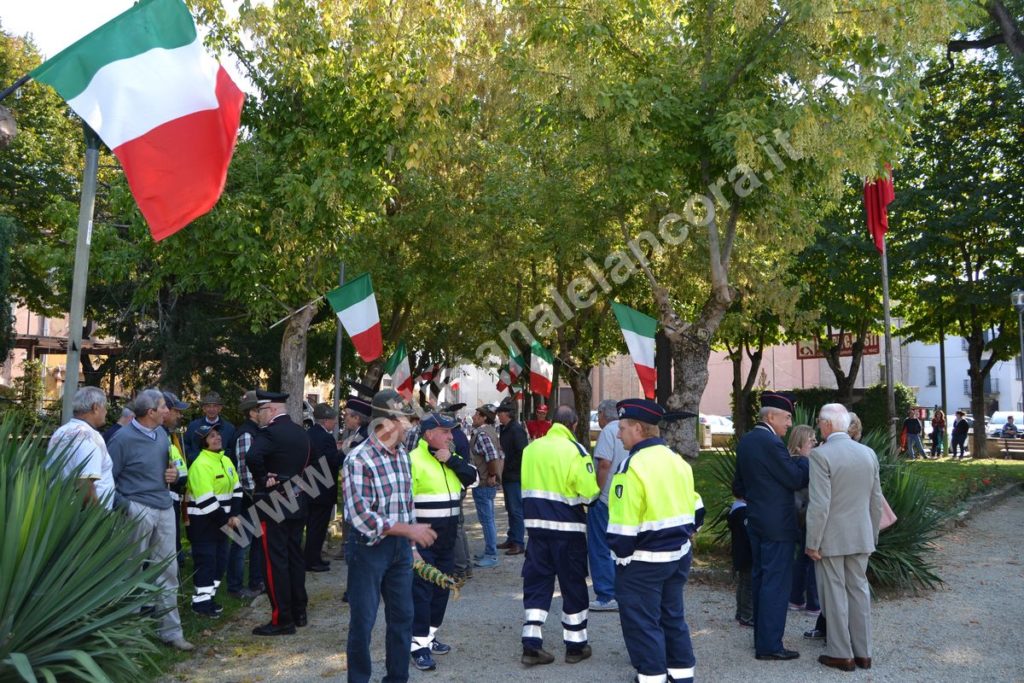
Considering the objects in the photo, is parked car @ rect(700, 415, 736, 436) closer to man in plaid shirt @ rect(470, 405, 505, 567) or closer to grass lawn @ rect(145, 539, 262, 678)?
man in plaid shirt @ rect(470, 405, 505, 567)

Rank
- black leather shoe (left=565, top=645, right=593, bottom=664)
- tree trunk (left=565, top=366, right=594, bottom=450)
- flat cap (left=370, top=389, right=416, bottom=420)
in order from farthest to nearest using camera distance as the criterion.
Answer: tree trunk (left=565, top=366, right=594, bottom=450)
black leather shoe (left=565, top=645, right=593, bottom=664)
flat cap (left=370, top=389, right=416, bottom=420)

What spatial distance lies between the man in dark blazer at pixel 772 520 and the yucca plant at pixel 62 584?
13.5ft

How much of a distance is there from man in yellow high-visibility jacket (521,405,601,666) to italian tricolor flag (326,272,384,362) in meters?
5.96

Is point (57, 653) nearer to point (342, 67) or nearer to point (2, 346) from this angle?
point (342, 67)

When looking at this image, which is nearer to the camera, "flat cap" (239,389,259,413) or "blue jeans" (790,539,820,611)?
"blue jeans" (790,539,820,611)

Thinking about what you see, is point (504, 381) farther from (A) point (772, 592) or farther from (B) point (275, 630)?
(A) point (772, 592)

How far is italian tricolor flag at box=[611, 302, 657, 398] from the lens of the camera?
11.9 meters

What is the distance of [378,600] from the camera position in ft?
18.7

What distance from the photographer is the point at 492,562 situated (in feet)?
35.6

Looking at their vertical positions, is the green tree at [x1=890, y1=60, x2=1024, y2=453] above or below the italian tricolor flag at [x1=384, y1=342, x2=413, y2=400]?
above

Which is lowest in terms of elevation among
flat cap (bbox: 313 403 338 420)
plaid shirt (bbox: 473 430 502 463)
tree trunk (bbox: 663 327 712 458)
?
plaid shirt (bbox: 473 430 502 463)

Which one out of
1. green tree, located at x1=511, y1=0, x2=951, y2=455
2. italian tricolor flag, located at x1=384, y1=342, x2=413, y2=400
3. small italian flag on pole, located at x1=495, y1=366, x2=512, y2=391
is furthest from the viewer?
small italian flag on pole, located at x1=495, y1=366, x2=512, y2=391

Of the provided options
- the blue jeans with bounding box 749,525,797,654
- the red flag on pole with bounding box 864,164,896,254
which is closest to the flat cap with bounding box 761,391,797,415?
the blue jeans with bounding box 749,525,797,654

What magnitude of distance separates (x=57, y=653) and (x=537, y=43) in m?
12.4
